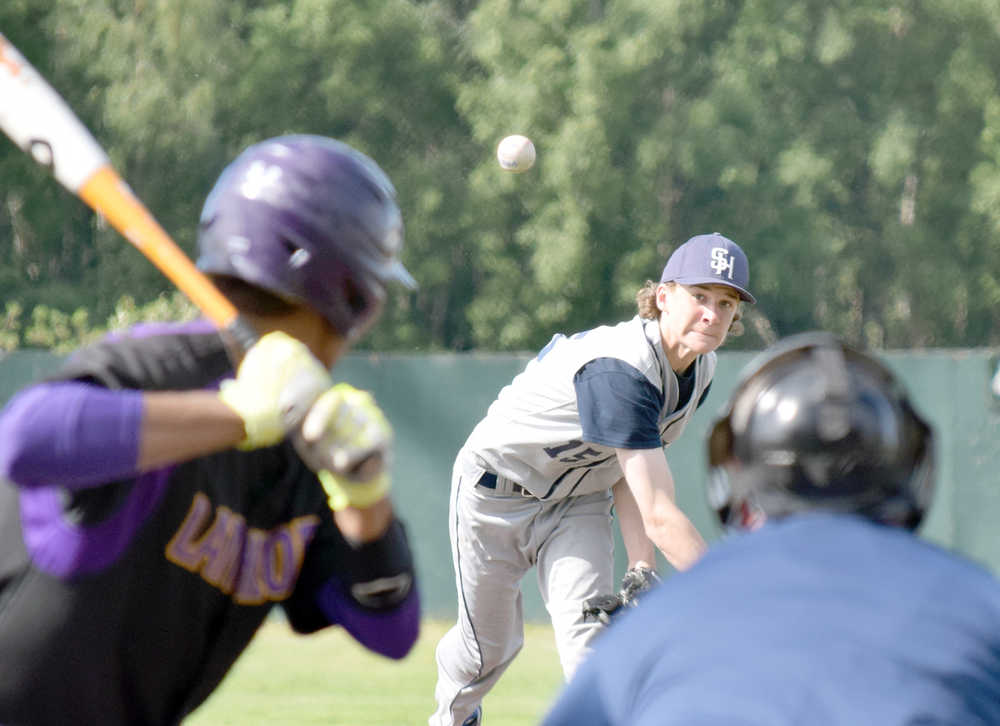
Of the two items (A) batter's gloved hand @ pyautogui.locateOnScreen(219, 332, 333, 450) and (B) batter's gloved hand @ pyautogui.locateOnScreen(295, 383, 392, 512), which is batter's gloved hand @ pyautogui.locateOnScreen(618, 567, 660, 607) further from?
(A) batter's gloved hand @ pyautogui.locateOnScreen(219, 332, 333, 450)

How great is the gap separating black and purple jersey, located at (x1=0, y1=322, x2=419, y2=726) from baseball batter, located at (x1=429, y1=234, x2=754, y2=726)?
119 inches

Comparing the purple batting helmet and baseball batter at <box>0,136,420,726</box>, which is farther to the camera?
the purple batting helmet

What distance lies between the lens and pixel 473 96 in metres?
38.8

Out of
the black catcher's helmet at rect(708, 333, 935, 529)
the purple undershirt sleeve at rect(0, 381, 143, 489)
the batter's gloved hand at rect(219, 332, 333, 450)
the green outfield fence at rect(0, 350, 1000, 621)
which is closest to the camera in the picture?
the black catcher's helmet at rect(708, 333, 935, 529)

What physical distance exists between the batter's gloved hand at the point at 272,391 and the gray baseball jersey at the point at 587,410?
324 cm

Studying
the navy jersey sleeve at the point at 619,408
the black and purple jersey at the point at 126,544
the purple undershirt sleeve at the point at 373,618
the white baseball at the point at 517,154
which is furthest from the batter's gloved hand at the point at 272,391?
the white baseball at the point at 517,154

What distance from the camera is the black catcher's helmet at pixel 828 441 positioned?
85.0 inches

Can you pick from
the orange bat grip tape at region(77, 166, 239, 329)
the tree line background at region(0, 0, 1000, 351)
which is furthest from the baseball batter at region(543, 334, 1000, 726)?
the tree line background at region(0, 0, 1000, 351)

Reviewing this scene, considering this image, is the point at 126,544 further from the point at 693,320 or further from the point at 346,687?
the point at 346,687

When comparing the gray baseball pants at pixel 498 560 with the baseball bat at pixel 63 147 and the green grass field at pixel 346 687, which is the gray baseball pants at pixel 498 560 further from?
the baseball bat at pixel 63 147

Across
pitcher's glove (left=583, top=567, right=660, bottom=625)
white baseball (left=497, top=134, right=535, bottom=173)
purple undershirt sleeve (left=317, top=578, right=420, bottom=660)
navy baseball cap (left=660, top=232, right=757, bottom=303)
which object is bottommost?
pitcher's glove (left=583, top=567, right=660, bottom=625)

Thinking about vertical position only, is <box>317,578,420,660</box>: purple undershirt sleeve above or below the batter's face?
above

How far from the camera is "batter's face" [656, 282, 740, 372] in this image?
19.9 ft

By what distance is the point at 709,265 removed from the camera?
240 inches
